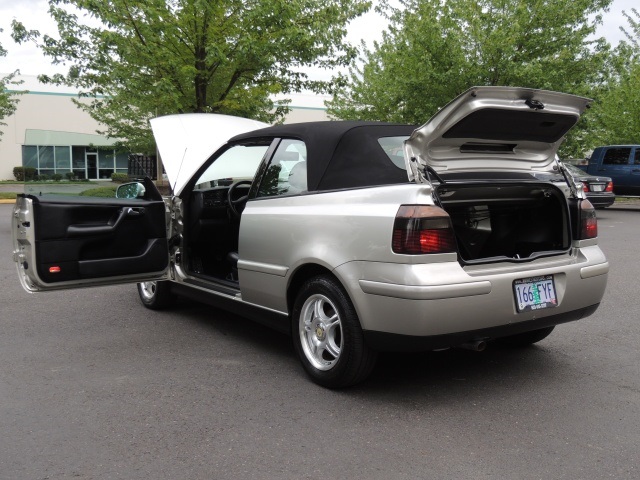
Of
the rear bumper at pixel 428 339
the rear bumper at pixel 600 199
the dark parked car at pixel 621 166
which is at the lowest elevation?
the rear bumper at pixel 428 339

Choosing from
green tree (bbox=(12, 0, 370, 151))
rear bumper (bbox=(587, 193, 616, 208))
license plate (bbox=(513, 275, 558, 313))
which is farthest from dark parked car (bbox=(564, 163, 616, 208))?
license plate (bbox=(513, 275, 558, 313))

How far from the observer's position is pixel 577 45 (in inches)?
752

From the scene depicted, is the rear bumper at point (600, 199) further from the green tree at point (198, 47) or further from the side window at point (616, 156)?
the green tree at point (198, 47)

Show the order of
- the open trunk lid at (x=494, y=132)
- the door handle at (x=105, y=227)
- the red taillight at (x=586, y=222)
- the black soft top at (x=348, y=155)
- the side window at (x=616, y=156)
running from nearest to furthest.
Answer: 1. the open trunk lid at (x=494, y=132)
2. the black soft top at (x=348, y=155)
3. the red taillight at (x=586, y=222)
4. the door handle at (x=105, y=227)
5. the side window at (x=616, y=156)

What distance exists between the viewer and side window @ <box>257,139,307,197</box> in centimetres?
446

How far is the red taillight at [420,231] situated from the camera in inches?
137

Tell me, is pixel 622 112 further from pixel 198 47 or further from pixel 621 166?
pixel 198 47

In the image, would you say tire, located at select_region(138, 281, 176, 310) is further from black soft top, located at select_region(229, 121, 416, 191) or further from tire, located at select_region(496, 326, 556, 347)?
tire, located at select_region(496, 326, 556, 347)

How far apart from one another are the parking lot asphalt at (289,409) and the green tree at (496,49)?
46.4 ft

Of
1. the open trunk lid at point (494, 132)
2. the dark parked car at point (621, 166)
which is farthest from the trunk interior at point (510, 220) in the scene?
the dark parked car at point (621, 166)

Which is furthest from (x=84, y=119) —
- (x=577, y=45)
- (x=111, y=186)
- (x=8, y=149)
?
(x=111, y=186)

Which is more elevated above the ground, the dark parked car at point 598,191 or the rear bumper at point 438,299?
the dark parked car at point 598,191

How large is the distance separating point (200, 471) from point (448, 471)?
1.15m

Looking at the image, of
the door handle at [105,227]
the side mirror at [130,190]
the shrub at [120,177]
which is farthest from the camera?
the shrub at [120,177]
